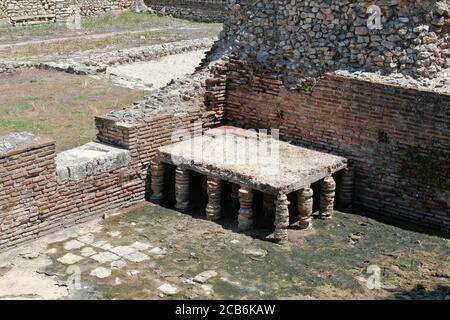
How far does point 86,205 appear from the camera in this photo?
10.4 meters

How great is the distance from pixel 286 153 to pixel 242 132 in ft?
3.89

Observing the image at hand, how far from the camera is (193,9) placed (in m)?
28.7

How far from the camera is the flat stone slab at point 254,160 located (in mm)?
9922

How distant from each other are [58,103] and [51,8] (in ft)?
40.8

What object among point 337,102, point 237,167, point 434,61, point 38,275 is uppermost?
point 434,61

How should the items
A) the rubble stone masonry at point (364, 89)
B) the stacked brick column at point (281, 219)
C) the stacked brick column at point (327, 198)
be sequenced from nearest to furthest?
the stacked brick column at point (281, 219), the rubble stone masonry at point (364, 89), the stacked brick column at point (327, 198)

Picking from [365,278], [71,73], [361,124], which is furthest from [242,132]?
[71,73]

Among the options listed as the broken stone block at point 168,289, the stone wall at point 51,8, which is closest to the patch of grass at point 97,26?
the stone wall at point 51,8

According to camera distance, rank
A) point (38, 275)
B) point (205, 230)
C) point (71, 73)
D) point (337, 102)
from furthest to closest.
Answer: point (71, 73)
point (337, 102)
point (205, 230)
point (38, 275)

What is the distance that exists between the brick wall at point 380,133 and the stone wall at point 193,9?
1662 cm

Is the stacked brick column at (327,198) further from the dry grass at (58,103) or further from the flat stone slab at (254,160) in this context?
the dry grass at (58,103)

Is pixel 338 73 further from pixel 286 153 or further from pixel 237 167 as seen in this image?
pixel 237 167

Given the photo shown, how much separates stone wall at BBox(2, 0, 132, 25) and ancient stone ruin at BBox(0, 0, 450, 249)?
15.4m
